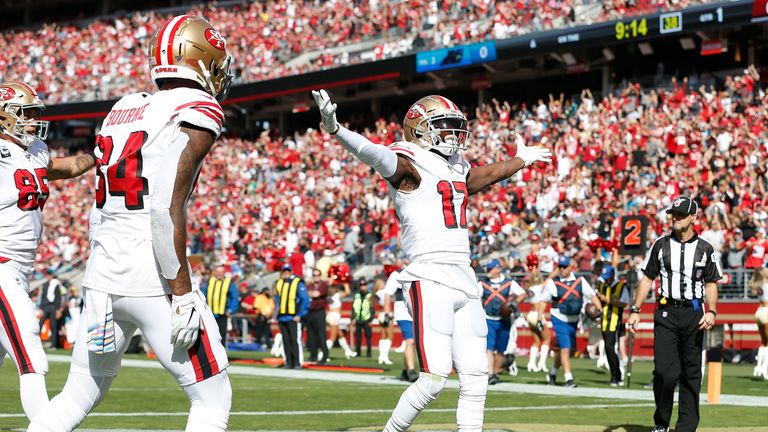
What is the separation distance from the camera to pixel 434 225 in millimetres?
7293

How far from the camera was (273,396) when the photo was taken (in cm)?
1306

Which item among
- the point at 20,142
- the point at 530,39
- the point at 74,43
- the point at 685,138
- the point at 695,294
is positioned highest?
the point at 74,43

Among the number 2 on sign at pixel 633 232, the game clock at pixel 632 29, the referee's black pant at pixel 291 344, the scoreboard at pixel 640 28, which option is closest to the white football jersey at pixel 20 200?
the number 2 on sign at pixel 633 232

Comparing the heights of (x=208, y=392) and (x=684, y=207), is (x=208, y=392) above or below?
below

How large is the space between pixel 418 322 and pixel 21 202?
259 cm

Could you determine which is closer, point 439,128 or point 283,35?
point 439,128

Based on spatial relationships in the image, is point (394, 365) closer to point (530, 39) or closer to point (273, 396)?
point (273, 396)

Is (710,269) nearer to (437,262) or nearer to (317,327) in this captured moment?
(437,262)

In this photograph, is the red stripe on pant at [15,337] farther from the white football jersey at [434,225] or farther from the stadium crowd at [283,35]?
the stadium crowd at [283,35]

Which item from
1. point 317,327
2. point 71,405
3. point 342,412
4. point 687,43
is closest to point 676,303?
point 342,412

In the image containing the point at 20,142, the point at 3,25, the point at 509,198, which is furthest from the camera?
the point at 3,25

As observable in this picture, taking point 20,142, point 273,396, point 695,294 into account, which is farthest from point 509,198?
point 20,142

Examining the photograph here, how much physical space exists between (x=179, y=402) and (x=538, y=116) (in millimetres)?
18774

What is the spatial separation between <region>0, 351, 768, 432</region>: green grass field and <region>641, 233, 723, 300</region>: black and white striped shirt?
123 centimetres
